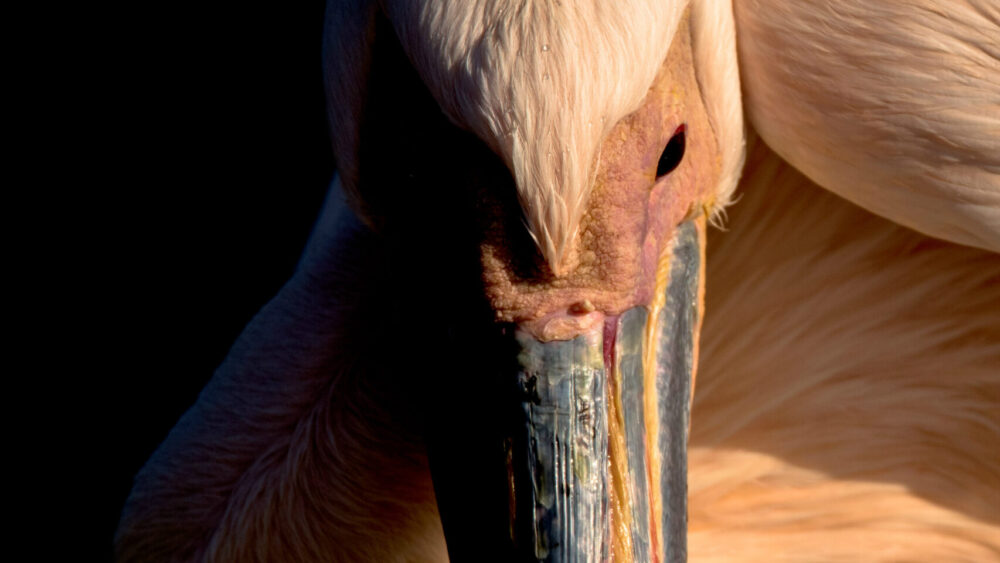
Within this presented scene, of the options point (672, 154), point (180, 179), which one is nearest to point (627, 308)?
point (672, 154)

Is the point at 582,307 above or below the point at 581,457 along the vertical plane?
above

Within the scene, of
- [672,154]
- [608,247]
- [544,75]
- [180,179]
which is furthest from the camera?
[180,179]

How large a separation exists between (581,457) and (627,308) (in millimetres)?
154

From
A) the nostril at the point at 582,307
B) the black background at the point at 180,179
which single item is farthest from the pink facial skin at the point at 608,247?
the black background at the point at 180,179

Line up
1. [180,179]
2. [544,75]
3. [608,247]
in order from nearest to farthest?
[544,75] < [608,247] < [180,179]

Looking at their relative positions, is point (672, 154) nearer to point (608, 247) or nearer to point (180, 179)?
point (608, 247)

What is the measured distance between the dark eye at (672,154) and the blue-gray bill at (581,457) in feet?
0.45

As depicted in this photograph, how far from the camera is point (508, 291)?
3.68ft

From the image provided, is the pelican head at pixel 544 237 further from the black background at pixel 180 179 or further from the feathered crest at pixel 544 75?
the black background at pixel 180 179

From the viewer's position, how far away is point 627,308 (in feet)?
3.83

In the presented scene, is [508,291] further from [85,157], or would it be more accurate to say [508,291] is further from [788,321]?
[85,157]

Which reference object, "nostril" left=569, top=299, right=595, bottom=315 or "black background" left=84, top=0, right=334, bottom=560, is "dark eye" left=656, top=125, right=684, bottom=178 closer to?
"nostril" left=569, top=299, right=595, bottom=315

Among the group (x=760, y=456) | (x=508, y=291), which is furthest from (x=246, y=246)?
(x=508, y=291)

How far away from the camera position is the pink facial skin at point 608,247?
3.67 ft
